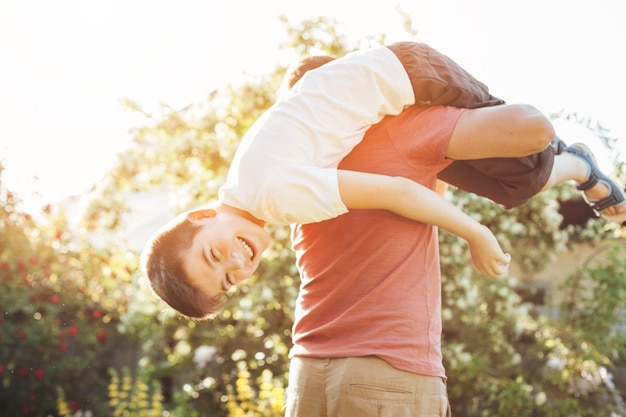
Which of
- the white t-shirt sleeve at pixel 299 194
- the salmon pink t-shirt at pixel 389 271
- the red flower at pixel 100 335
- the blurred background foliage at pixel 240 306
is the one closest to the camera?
the white t-shirt sleeve at pixel 299 194

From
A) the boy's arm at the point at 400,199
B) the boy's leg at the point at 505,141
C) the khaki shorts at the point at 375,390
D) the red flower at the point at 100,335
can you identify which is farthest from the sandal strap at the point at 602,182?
the red flower at the point at 100,335

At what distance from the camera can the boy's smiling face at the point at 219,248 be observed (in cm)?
163

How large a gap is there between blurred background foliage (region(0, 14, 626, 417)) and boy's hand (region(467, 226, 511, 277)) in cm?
170

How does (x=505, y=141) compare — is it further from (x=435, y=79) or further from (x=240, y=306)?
(x=240, y=306)

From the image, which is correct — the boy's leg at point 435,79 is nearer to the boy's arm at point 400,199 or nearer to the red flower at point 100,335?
the boy's arm at point 400,199

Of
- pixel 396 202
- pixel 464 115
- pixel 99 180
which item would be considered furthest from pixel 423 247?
pixel 99 180

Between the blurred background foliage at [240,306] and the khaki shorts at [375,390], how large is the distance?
76.1 inches

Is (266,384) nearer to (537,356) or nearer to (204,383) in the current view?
(204,383)

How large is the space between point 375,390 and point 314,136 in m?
0.54

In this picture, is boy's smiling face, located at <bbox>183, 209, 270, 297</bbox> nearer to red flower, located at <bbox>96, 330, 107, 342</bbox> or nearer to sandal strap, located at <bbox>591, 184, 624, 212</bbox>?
sandal strap, located at <bbox>591, 184, 624, 212</bbox>

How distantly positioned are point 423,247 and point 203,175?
3.66 metres

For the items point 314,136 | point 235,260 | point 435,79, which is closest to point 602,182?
point 435,79

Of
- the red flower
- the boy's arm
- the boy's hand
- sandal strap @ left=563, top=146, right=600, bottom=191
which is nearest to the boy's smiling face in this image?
the boy's arm

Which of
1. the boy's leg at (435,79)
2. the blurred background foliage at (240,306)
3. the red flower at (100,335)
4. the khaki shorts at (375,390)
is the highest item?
the boy's leg at (435,79)
